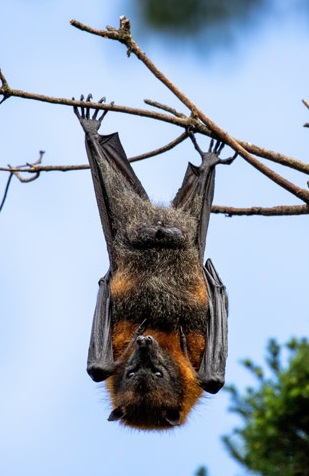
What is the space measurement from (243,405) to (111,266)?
29.5ft

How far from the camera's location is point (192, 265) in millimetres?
10367

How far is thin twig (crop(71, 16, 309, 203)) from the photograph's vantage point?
7.74 metres

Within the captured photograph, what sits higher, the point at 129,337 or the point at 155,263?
the point at 155,263

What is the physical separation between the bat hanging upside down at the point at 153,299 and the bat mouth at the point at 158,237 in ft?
0.04

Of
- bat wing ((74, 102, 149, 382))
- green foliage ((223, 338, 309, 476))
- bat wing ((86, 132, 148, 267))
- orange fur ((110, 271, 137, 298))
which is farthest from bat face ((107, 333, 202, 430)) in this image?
green foliage ((223, 338, 309, 476))

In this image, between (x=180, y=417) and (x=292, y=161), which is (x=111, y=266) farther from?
(x=292, y=161)

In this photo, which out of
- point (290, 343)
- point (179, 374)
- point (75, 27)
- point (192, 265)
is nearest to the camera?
point (75, 27)

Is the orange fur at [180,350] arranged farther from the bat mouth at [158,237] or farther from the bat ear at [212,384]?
the bat mouth at [158,237]

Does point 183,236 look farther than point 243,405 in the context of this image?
No

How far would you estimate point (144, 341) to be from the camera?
30.4ft

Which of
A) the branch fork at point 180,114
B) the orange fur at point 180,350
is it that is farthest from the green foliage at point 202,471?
the branch fork at point 180,114

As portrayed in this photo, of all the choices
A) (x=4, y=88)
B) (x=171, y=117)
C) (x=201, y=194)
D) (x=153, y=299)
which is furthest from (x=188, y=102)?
(x=153, y=299)

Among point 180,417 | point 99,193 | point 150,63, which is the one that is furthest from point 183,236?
point 150,63

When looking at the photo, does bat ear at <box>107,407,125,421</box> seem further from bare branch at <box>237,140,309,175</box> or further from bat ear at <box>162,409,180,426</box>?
bare branch at <box>237,140,309,175</box>
